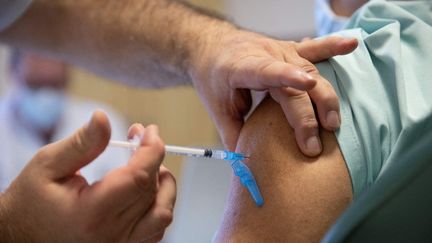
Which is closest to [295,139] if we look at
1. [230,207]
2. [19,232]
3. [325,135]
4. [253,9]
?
[325,135]

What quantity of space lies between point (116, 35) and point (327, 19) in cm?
53

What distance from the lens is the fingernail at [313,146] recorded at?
33.1 inches

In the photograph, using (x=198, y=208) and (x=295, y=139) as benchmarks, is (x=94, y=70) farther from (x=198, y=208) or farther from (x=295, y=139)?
(x=198, y=208)

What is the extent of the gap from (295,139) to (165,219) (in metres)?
0.26

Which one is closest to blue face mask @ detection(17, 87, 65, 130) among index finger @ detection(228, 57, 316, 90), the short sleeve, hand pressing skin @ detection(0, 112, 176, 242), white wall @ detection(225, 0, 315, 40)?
white wall @ detection(225, 0, 315, 40)

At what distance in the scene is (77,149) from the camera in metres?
0.67

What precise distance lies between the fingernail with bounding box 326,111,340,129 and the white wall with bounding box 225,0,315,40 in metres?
2.48

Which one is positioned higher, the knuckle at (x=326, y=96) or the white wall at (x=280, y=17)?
the knuckle at (x=326, y=96)

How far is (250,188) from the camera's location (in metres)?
0.87

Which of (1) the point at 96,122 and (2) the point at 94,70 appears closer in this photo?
(1) the point at 96,122

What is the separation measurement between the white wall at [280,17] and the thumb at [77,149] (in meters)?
Answer: 2.68

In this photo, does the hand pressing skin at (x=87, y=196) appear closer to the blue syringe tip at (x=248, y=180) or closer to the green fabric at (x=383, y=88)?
the blue syringe tip at (x=248, y=180)

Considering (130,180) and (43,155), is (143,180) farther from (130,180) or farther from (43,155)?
(43,155)

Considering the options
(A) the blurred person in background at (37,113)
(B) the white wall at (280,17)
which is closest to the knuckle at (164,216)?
(A) the blurred person in background at (37,113)
